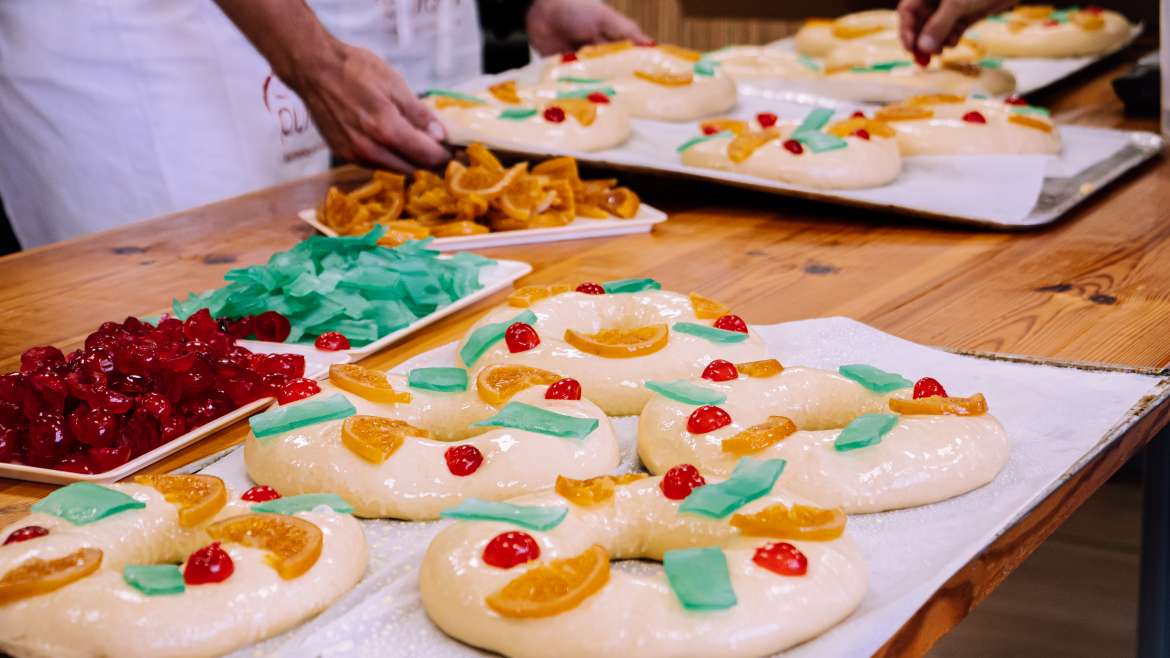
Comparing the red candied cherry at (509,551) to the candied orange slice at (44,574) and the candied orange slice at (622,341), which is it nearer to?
the candied orange slice at (44,574)

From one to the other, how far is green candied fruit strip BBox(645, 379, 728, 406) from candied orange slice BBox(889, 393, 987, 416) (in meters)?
0.21

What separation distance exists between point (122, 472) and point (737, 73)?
99.8 inches

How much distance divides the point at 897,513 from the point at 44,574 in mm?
834

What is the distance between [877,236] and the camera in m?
2.37

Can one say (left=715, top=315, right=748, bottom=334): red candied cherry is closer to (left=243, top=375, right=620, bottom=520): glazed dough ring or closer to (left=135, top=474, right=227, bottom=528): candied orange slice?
(left=243, top=375, right=620, bottom=520): glazed dough ring

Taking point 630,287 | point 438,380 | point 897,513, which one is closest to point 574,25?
point 630,287

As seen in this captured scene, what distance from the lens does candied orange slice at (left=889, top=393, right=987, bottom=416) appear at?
144cm

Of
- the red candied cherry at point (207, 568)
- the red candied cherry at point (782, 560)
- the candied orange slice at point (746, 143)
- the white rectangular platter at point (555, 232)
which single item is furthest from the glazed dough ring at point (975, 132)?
the red candied cherry at point (207, 568)

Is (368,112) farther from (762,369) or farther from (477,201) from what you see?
(762,369)

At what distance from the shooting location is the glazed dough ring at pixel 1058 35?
381 cm

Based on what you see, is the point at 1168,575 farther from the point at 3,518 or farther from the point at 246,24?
the point at 246,24

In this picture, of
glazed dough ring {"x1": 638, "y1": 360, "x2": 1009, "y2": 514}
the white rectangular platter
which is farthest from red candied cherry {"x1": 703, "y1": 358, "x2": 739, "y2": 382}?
the white rectangular platter

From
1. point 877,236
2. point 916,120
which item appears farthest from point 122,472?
point 916,120

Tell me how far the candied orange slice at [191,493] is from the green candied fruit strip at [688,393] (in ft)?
1.65
